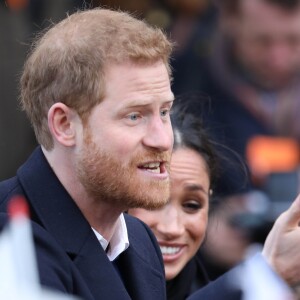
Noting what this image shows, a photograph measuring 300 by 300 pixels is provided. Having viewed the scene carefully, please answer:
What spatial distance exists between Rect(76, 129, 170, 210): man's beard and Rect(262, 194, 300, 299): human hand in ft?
1.25

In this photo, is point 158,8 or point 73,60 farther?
point 158,8

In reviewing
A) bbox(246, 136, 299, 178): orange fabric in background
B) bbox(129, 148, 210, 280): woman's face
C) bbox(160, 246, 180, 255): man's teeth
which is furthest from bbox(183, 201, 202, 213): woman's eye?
bbox(246, 136, 299, 178): orange fabric in background

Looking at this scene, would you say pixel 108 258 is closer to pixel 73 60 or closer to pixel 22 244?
pixel 73 60

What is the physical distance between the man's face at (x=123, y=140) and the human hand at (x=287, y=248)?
1.25 ft

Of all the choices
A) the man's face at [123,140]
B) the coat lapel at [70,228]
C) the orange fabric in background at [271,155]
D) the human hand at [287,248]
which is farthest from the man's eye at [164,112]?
the orange fabric in background at [271,155]

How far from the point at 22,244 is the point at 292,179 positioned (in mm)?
5338

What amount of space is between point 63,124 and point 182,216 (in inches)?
48.3

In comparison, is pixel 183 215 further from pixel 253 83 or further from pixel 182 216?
pixel 253 83

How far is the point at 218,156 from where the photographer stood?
450 centimetres

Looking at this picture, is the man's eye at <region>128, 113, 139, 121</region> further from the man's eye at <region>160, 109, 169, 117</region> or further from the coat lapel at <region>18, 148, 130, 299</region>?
→ the coat lapel at <region>18, 148, 130, 299</region>

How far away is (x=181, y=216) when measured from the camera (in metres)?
4.26

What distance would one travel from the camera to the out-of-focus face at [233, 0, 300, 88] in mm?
6969

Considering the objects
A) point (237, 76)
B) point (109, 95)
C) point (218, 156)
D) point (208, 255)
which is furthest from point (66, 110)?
point (237, 76)

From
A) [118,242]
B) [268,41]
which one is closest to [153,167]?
[118,242]
